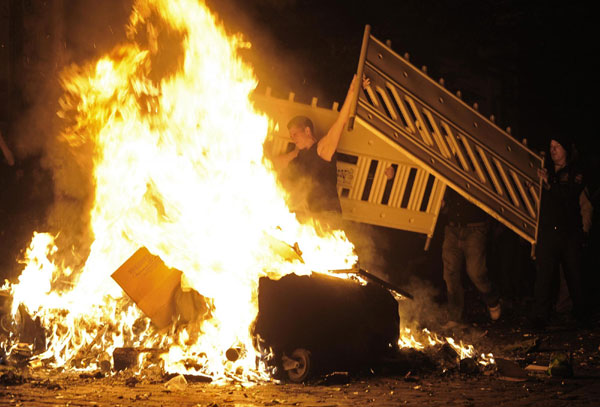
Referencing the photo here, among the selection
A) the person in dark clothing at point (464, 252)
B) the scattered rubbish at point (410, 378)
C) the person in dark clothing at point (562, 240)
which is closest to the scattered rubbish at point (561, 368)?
the scattered rubbish at point (410, 378)

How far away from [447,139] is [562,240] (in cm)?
201

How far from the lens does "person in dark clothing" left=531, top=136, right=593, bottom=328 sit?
8461 mm

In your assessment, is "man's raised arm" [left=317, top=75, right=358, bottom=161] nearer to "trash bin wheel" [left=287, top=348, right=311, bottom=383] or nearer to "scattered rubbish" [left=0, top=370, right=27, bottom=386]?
"trash bin wheel" [left=287, top=348, right=311, bottom=383]

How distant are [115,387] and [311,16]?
7.73 m

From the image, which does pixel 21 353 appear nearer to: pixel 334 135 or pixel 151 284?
pixel 151 284

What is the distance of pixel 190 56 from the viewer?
7.47 metres

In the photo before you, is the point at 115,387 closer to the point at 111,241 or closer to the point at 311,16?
the point at 111,241

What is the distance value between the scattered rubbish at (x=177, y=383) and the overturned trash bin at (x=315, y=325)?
0.75 m

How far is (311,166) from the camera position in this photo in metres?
8.27

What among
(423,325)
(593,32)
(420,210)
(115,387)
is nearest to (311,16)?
(420,210)

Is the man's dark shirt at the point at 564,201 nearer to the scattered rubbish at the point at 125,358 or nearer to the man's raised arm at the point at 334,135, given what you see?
the man's raised arm at the point at 334,135

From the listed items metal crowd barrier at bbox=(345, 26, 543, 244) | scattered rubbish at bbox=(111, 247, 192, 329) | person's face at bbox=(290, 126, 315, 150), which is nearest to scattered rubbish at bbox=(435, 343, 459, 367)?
scattered rubbish at bbox=(111, 247, 192, 329)

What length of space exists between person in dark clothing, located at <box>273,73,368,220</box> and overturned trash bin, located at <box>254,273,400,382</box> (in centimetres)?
190

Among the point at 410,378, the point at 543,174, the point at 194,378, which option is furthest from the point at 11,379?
the point at 543,174
